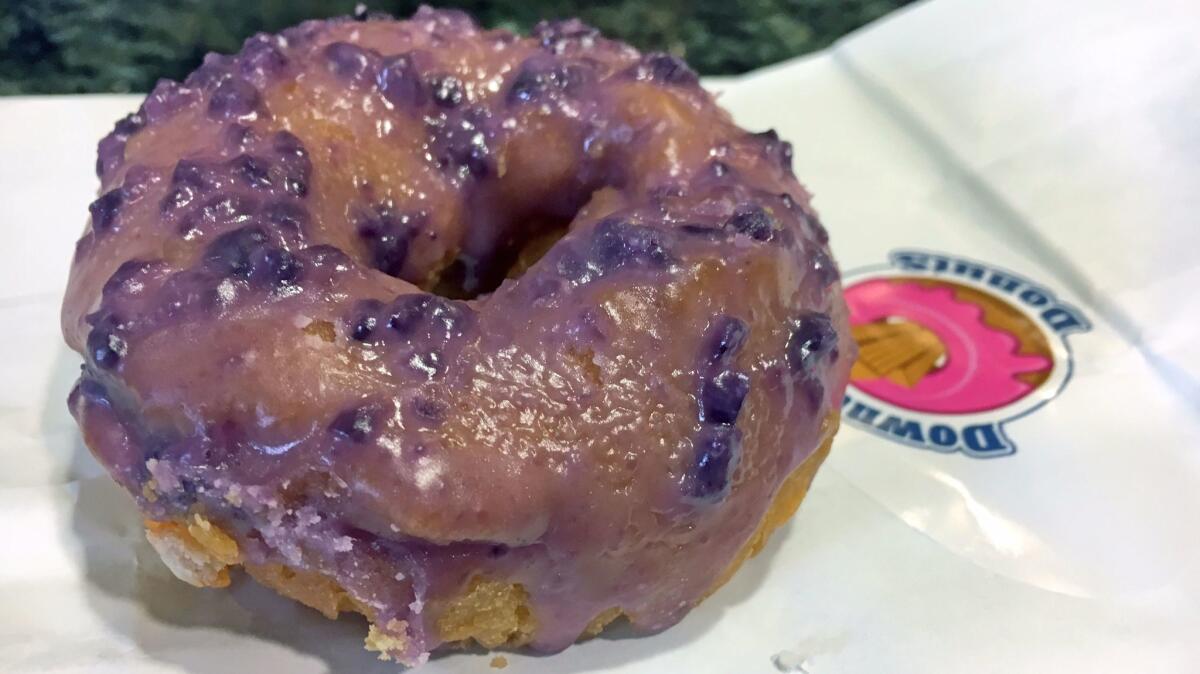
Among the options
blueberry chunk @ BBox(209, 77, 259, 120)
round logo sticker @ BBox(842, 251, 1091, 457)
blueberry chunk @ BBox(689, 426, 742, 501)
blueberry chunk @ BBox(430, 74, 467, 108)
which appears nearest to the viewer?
blueberry chunk @ BBox(689, 426, 742, 501)

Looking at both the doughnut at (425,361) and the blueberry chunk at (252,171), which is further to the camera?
the blueberry chunk at (252,171)

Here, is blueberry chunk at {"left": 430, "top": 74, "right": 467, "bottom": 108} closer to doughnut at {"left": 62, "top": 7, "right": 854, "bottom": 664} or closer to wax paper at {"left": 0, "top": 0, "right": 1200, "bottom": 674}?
doughnut at {"left": 62, "top": 7, "right": 854, "bottom": 664}

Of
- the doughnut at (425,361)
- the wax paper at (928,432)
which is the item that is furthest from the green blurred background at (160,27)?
the doughnut at (425,361)

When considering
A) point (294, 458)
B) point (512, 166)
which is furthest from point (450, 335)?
point (512, 166)

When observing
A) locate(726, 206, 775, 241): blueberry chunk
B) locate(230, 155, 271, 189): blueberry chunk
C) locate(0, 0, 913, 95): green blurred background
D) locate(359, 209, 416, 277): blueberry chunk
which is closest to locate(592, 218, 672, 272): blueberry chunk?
locate(726, 206, 775, 241): blueberry chunk

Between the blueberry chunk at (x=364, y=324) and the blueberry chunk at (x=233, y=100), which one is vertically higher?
the blueberry chunk at (x=233, y=100)

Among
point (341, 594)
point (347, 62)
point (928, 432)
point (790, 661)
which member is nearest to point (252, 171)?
point (347, 62)

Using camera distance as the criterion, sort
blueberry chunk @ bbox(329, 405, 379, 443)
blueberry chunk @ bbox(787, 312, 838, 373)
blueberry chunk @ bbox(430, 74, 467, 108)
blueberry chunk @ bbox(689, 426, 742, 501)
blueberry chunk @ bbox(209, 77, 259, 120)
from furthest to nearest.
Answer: blueberry chunk @ bbox(430, 74, 467, 108) < blueberry chunk @ bbox(209, 77, 259, 120) < blueberry chunk @ bbox(787, 312, 838, 373) < blueberry chunk @ bbox(689, 426, 742, 501) < blueberry chunk @ bbox(329, 405, 379, 443)

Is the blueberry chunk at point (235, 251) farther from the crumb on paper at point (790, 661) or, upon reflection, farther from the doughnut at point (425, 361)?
the crumb on paper at point (790, 661)
